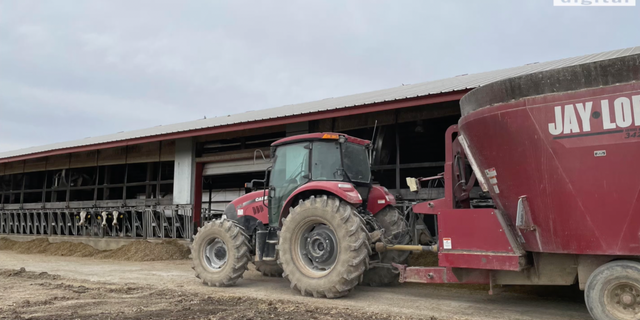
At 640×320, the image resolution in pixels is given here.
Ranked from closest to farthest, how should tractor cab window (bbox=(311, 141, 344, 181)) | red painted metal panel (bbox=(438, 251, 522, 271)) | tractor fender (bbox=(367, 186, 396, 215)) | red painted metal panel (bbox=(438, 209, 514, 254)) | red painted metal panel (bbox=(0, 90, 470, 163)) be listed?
red painted metal panel (bbox=(438, 251, 522, 271))
red painted metal panel (bbox=(438, 209, 514, 254))
tractor cab window (bbox=(311, 141, 344, 181))
tractor fender (bbox=(367, 186, 396, 215))
red painted metal panel (bbox=(0, 90, 470, 163))

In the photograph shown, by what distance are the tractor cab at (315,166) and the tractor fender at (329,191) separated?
0.02 meters

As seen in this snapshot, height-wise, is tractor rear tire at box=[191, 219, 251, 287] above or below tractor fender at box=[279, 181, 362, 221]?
below

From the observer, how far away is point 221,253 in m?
7.43

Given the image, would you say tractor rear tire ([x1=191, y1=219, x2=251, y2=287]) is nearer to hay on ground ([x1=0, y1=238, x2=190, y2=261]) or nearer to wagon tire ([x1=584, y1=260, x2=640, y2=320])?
wagon tire ([x1=584, y1=260, x2=640, y2=320])

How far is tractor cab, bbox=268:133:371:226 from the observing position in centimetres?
678

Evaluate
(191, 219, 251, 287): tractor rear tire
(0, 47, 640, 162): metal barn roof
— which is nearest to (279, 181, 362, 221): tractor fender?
(191, 219, 251, 287): tractor rear tire

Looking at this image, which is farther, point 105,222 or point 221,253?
point 105,222

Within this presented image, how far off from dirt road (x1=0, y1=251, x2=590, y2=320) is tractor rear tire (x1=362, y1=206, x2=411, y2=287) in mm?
252

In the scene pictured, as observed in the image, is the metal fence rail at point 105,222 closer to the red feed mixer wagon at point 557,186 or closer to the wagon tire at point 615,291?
the red feed mixer wagon at point 557,186

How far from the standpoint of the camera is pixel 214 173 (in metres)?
13.0

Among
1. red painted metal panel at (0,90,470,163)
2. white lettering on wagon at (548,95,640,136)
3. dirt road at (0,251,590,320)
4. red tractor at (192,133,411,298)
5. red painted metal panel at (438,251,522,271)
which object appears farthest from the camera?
red painted metal panel at (0,90,470,163)

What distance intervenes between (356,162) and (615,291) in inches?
149

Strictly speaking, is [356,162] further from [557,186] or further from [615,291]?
[615,291]

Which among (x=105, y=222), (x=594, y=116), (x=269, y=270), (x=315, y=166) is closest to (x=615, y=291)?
(x=594, y=116)
